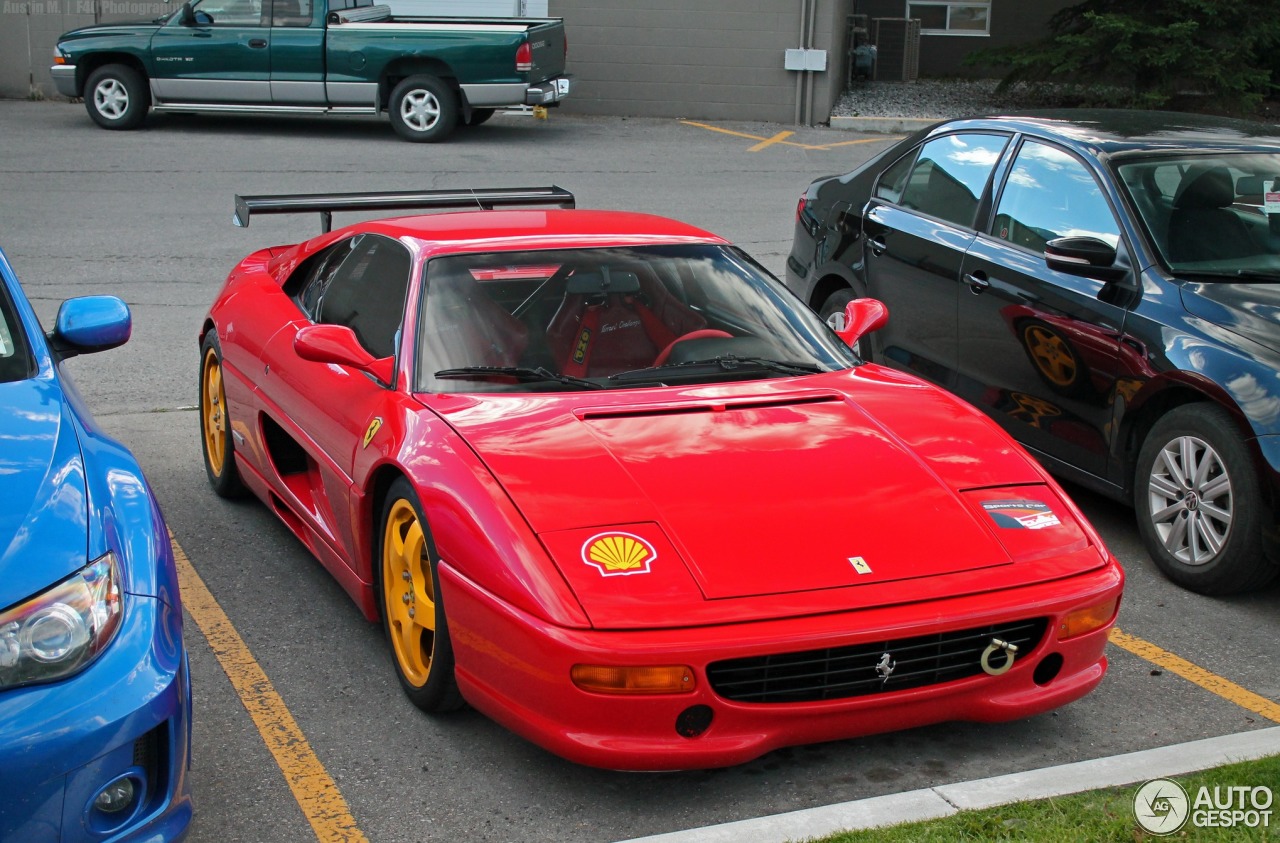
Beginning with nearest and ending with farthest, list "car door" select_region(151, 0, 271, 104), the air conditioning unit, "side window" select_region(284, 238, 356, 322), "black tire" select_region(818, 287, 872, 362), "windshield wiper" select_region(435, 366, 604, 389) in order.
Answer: "windshield wiper" select_region(435, 366, 604, 389) < "side window" select_region(284, 238, 356, 322) < "black tire" select_region(818, 287, 872, 362) < "car door" select_region(151, 0, 271, 104) < the air conditioning unit

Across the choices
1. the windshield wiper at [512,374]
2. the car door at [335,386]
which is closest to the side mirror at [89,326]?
the car door at [335,386]

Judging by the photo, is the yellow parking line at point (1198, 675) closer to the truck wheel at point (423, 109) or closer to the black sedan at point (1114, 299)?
the black sedan at point (1114, 299)

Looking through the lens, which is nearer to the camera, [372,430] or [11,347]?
[11,347]

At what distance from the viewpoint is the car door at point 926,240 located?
6.48 meters

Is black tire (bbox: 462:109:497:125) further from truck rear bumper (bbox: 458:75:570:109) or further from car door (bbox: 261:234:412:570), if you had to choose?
car door (bbox: 261:234:412:570)

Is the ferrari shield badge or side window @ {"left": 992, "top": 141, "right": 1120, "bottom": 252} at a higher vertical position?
side window @ {"left": 992, "top": 141, "right": 1120, "bottom": 252}

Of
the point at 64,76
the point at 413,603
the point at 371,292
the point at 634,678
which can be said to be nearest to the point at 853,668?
the point at 634,678

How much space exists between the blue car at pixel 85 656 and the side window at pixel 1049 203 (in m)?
3.98

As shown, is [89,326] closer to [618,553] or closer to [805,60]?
[618,553]

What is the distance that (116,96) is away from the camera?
17.6 metres

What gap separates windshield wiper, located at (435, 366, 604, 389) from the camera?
448 cm

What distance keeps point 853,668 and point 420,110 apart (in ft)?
48.5

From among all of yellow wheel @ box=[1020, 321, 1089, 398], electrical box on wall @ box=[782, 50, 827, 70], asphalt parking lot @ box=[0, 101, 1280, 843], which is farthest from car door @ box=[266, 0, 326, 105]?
yellow wheel @ box=[1020, 321, 1089, 398]

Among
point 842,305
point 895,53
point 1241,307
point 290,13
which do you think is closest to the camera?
point 1241,307
